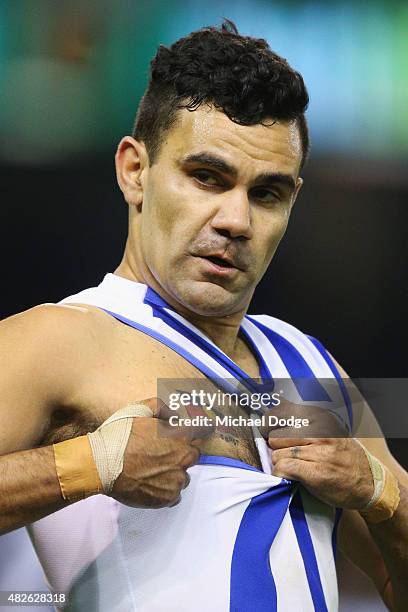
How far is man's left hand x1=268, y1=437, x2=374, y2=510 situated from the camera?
140cm

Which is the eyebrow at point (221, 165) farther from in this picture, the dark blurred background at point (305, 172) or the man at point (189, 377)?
the dark blurred background at point (305, 172)

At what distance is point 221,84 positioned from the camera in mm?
1528


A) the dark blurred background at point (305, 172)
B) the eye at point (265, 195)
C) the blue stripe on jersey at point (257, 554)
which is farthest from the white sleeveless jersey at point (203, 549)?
the dark blurred background at point (305, 172)

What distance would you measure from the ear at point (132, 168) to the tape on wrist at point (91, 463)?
0.54 metres

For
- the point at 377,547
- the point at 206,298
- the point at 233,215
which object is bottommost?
the point at 377,547

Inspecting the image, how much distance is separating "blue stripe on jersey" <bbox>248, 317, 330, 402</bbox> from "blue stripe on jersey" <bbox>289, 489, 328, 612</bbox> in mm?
242

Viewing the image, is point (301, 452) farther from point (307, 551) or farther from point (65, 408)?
point (65, 408)

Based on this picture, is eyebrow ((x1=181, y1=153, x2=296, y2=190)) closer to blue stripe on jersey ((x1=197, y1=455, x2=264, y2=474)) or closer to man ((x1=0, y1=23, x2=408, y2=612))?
man ((x1=0, y1=23, x2=408, y2=612))

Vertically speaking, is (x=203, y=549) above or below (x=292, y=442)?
below

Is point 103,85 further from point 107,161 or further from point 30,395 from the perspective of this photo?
point 30,395

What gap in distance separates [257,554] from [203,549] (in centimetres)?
8


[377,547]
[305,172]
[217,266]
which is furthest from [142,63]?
[377,547]

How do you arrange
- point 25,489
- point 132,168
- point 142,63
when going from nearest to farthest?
point 25,489 → point 132,168 → point 142,63

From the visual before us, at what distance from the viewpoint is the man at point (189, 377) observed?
1.26 metres
